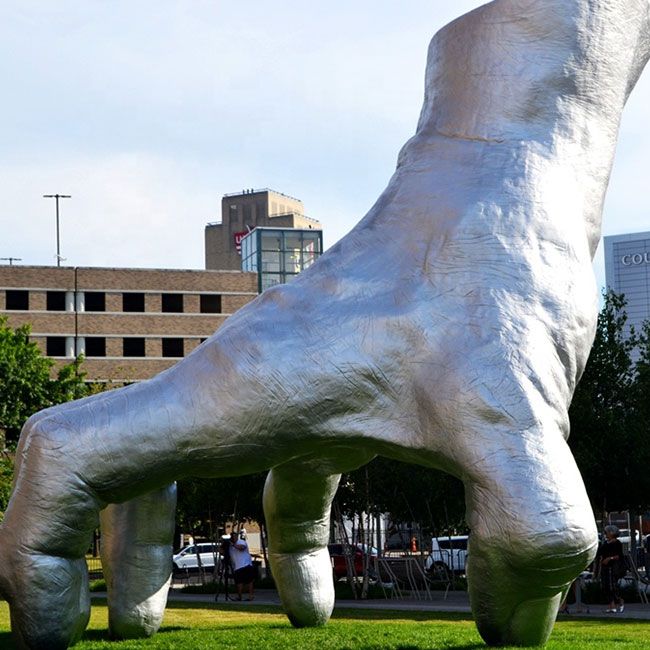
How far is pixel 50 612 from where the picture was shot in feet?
25.8

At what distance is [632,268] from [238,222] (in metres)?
71.8

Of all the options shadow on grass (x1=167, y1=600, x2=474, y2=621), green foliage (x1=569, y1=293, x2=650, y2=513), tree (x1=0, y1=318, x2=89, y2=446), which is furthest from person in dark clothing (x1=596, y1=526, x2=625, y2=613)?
tree (x1=0, y1=318, x2=89, y2=446)

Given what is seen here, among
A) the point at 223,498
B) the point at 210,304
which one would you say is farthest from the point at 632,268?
the point at 223,498

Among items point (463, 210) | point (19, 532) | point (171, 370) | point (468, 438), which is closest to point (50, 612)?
point (19, 532)

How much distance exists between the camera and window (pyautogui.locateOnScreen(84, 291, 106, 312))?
69.1 meters

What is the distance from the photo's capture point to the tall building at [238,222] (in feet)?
352

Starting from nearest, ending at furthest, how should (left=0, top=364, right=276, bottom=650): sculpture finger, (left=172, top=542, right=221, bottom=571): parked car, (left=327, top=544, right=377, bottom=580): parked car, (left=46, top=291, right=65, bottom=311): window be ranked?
(left=0, top=364, right=276, bottom=650): sculpture finger → (left=327, top=544, right=377, bottom=580): parked car → (left=172, top=542, right=221, bottom=571): parked car → (left=46, top=291, right=65, bottom=311): window

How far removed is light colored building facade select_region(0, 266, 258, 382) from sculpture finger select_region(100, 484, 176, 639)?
183ft

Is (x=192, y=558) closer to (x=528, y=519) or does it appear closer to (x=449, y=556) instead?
(x=449, y=556)

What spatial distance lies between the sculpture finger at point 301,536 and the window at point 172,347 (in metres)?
60.1

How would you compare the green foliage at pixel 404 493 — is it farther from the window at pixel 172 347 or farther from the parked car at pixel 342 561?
the window at pixel 172 347

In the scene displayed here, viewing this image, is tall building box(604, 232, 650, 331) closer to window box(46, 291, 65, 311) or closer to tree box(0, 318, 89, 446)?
window box(46, 291, 65, 311)

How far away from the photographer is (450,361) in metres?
7.52

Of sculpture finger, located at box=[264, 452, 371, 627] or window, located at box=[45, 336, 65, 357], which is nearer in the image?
sculpture finger, located at box=[264, 452, 371, 627]
